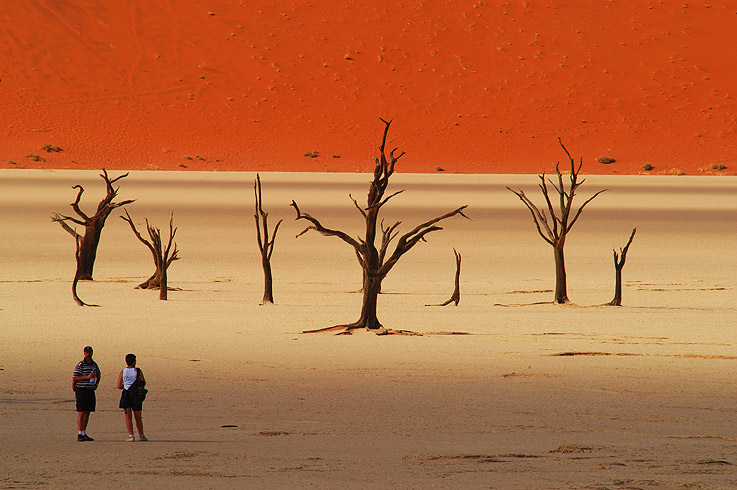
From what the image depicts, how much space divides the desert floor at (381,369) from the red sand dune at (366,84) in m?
27.2

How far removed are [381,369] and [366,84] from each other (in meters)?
50.0

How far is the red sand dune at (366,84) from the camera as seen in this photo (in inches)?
2026

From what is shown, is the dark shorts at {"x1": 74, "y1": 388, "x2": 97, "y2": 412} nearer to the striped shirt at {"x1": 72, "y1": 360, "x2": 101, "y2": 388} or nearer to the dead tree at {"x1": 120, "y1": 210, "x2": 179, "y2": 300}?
the striped shirt at {"x1": 72, "y1": 360, "x2": 101, "y2": 388}

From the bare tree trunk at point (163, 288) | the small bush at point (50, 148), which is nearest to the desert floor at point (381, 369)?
the bare tree trunk at point (163, 288)

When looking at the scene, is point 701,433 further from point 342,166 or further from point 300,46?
point 300,46

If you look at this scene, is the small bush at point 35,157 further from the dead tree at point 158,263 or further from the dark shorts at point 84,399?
the dark shorts at point 84,399

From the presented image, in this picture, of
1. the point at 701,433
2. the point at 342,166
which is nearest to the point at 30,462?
the point at 701,433

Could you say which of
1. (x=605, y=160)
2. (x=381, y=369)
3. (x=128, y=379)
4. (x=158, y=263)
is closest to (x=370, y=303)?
(x=381, y=369)

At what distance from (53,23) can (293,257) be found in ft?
146

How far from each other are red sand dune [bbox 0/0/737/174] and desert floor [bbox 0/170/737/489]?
27.2 meters

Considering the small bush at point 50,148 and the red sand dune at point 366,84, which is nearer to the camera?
the small bush at point 50,148

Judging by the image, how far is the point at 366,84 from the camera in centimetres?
5869

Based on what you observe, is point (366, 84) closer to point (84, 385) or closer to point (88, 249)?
point (88, 249)

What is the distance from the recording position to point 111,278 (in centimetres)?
1853
